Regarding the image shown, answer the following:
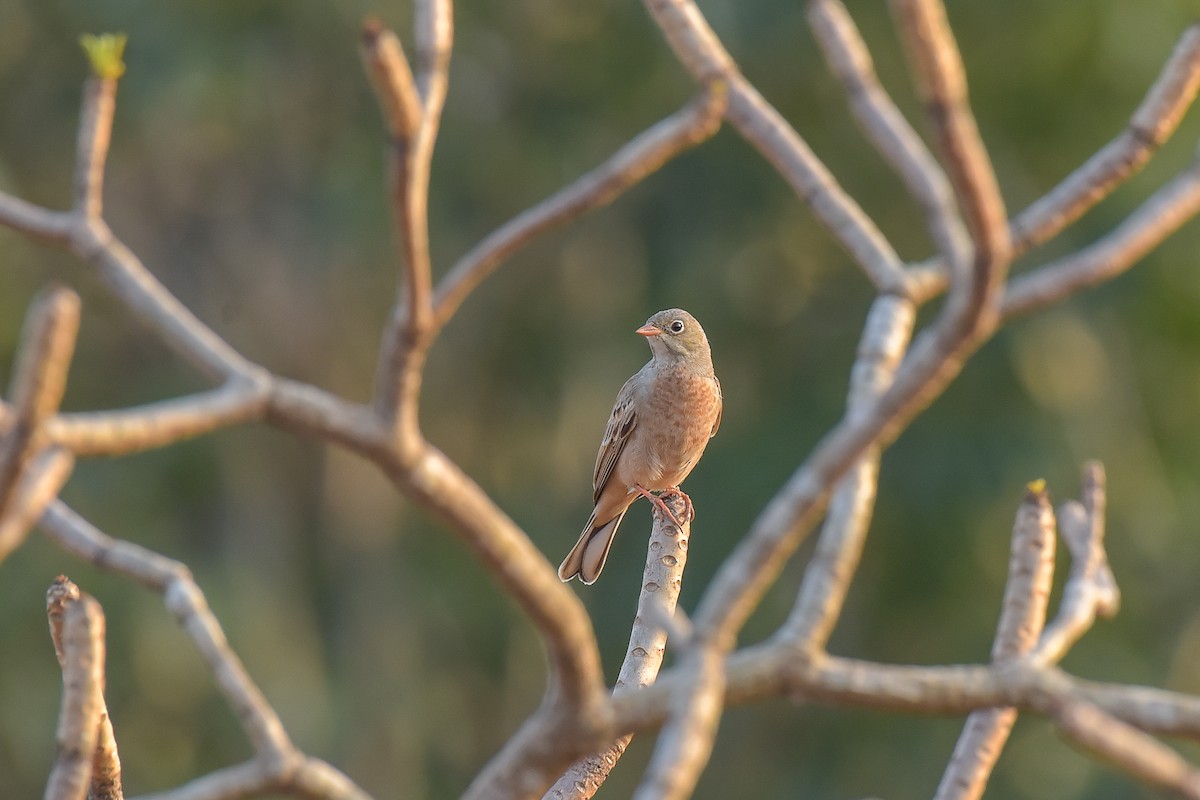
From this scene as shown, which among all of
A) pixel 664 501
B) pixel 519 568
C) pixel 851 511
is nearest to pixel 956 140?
pixel 851 511

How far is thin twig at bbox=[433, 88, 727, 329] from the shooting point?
8.42 ft

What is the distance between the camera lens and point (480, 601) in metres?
21.3

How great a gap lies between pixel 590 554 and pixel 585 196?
14.4 feet

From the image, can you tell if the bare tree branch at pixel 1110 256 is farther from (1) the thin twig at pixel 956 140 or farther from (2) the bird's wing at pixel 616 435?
(2) the bird's wing at pixel 616 435

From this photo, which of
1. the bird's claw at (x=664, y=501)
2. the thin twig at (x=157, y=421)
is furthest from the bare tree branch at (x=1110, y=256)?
the bird's claw at (x=664, y=501)

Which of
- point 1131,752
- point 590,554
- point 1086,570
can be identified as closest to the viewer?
point 1131,752

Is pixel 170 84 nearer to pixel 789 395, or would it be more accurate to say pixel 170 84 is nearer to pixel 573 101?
pixel 573 101

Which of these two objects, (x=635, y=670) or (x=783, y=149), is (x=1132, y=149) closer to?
(x=783, y=149)

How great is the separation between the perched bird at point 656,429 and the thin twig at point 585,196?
4051 mm

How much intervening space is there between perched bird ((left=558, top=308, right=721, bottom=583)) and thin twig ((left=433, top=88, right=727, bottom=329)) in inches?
159

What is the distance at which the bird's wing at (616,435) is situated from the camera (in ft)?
24.1

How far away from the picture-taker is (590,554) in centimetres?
705

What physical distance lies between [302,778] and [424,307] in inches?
32.0

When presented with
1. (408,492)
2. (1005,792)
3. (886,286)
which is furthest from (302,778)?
(1005,792)
